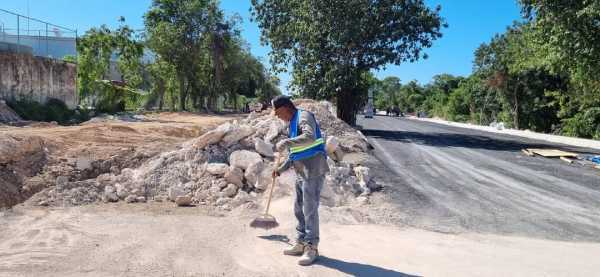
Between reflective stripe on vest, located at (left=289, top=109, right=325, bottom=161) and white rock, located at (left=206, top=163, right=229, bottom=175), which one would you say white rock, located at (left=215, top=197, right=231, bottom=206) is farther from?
reflective stripe on vest, located at (left=289, top=109, right=325, bottom=161)

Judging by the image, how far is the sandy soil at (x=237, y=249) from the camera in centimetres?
474

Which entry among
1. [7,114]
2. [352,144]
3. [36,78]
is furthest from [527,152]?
[36,78]

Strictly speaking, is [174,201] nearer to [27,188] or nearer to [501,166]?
[27,188]

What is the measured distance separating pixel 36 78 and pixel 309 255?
22.2 meters

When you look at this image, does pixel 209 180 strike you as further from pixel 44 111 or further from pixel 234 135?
pixel 44 111

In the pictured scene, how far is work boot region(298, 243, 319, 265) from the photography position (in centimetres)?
478

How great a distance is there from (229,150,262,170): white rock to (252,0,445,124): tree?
15.3 metres

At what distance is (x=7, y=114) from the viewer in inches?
738

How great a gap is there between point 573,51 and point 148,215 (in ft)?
50.1

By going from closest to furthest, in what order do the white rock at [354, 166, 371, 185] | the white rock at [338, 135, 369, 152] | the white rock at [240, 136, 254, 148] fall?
1. the white rock at [354, 166, 371, 185]
2. the white rock at [240, 136, 254, 148]
3. the white rock at [338, 135, 369, 152]

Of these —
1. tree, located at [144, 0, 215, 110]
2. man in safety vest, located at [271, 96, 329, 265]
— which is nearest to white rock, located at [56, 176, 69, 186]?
man in safety vest, located at [271, 96, 329, 265]

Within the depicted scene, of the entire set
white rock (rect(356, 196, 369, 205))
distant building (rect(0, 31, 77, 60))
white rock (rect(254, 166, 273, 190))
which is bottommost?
white rock (rect(356, 196, 369, 205))

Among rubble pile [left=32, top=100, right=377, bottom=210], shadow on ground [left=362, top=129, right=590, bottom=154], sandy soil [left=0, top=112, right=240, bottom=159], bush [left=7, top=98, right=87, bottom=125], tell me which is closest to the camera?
rubble pile [left=32, top=100, right=377, bottom=210]

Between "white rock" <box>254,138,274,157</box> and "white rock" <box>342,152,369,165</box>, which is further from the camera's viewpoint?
"white rock" <box>342,152,369,165</box>
